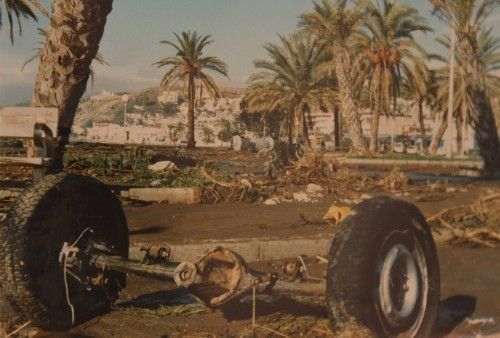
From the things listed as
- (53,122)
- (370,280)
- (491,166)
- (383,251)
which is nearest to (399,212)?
(383,251)

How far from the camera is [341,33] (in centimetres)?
3228

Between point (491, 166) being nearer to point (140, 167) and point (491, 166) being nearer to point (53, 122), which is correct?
point (140, 167)

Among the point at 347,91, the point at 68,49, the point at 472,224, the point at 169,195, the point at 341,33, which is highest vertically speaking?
the point at 341,33

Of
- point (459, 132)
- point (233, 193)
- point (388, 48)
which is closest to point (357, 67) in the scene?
point (388, 48)

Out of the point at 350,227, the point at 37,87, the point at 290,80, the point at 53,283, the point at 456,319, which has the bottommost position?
the point at 456,319

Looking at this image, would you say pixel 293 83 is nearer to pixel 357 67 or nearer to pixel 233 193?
pixel 357 67

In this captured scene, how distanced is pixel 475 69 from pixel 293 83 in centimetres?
1894

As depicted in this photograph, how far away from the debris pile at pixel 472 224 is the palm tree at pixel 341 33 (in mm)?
26886

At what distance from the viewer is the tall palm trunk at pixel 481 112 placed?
2034 centimetres

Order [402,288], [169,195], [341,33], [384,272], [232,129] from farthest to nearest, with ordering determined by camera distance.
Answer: [232,129] < [341,33] < [169,195] < [402,288] < [384,272]

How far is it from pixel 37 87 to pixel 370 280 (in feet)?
22.6

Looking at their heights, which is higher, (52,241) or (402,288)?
(52,241)

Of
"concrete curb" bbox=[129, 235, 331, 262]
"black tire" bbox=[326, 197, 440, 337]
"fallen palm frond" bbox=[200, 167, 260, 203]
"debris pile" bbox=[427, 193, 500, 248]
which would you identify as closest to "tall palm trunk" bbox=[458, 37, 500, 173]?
"fallen palm frond" bbox=[200, 167, 260, 203]

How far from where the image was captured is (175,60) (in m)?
40.9
